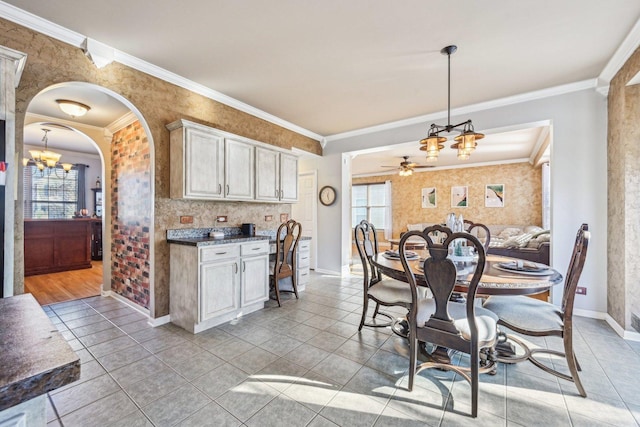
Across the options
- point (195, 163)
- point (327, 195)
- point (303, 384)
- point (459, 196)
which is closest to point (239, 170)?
point (195, 163)

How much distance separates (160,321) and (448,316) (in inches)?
113

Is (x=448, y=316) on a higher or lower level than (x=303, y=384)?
higher

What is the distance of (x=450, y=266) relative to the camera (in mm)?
1688

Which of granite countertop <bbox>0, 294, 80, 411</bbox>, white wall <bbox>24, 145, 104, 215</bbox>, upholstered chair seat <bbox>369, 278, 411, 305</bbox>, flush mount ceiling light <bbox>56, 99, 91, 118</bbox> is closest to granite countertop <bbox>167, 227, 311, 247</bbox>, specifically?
upholstered chair seat <bbox>369, 278, 411, 305</bbox>

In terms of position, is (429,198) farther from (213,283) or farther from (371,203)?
(213,283)

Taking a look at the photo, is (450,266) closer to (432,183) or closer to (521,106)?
(521,106)

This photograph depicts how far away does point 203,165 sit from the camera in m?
3.18

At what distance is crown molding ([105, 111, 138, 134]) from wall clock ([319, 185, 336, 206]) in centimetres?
328

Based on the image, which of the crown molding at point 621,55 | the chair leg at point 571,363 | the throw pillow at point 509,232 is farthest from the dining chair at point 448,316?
the throw pillow at point 509,232

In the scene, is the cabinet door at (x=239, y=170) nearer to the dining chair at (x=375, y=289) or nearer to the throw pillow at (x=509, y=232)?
the dining chair at (x=375, y=289)

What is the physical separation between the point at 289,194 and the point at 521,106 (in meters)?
3.39

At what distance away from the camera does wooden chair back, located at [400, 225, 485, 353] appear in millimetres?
1667

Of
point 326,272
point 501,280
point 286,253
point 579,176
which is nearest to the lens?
point 501,280

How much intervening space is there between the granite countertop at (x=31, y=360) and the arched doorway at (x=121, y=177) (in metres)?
2.44
